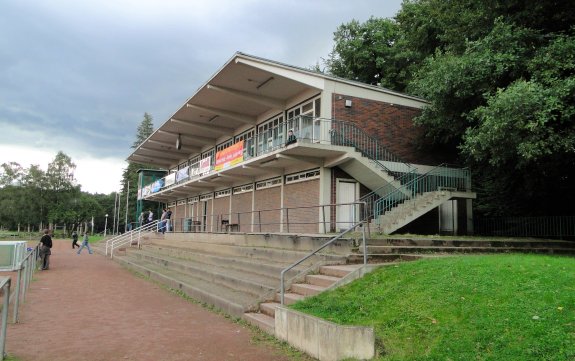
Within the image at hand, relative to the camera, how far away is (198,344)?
7715 millimetres

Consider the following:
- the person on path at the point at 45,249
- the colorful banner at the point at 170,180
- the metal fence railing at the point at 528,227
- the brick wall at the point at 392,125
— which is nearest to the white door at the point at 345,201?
the brick wall at the point at 392,125

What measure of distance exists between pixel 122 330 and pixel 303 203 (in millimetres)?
11917

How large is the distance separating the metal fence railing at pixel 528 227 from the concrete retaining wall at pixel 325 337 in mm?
17435

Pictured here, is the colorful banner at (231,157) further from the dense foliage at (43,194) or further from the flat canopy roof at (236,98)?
the dense foliage at (43,194)

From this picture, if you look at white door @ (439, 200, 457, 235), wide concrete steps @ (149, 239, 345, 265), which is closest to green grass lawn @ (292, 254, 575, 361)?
wide concrete steps @ (149, 239, 345, 265)

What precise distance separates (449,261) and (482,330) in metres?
3.50

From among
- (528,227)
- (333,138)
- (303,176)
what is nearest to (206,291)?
(333,138)

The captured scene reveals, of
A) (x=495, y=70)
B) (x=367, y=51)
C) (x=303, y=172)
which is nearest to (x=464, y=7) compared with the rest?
(x=495, y=70)

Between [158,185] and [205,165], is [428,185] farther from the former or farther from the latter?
[158,185]

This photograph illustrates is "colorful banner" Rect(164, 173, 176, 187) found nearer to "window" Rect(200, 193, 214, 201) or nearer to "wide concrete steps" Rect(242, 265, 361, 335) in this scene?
"window" Rect(200, 193, 214, 201)

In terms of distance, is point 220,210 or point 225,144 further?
point 225,144

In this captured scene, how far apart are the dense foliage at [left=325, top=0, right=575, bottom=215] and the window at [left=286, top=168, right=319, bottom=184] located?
499 centimetres

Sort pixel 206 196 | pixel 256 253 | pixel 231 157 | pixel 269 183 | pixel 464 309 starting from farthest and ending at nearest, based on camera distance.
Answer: pixel 206 196 → pixel 231 157 → pixel 269 183 → pixel 256 253 → pixel 464 309

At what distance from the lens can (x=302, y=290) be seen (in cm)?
921
